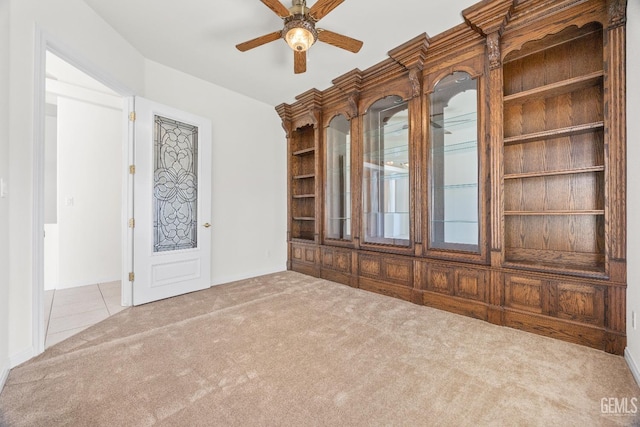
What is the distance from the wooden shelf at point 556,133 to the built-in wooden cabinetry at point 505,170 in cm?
1

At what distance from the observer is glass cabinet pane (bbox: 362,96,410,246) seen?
3.24 metres

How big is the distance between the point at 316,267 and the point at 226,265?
135 centimetres

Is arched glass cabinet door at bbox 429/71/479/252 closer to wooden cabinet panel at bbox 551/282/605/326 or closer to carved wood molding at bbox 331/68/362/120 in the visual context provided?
wooden cabinet panel at bbox 551/282/605/326

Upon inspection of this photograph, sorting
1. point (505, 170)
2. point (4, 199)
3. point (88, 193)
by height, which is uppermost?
point (505, 170)

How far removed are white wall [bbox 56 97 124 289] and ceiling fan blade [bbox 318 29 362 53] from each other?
375 cm

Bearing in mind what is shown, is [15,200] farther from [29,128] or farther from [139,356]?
[139,356]

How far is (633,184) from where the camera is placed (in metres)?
1.76

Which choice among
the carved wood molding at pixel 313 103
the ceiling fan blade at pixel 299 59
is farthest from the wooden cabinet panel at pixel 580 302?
the carved wood molding at pixel 313 103

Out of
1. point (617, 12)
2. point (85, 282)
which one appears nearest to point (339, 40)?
point (617, 12)

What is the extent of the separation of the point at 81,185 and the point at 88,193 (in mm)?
137

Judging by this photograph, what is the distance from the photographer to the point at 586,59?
91.3 inches

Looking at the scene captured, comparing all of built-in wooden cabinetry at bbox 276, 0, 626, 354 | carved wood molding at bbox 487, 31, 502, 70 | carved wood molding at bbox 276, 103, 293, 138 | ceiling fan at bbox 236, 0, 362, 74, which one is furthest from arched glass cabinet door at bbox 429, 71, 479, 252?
carved wood molding at bbox 276, 103, 293, 138

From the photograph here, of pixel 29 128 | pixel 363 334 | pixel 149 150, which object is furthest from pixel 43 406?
pixel 149 150

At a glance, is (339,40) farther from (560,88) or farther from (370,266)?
(370,266)
